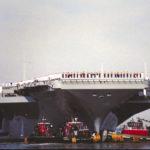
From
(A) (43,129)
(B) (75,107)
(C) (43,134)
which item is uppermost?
(B) (75,107)

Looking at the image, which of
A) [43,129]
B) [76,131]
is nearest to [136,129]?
[76,131]

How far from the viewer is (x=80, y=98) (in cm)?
4356

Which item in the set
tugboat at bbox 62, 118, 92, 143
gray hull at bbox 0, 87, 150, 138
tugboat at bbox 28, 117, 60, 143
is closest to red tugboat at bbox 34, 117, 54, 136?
tugboat at bbox 28, 117, 60, 143

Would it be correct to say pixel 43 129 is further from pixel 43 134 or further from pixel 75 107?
pixel 75 107

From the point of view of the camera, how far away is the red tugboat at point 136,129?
4816 cm

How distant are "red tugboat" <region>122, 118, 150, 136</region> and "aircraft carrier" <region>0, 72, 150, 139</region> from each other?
155cm

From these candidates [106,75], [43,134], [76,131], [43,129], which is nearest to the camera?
[106,75]

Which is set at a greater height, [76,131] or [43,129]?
[43,129]

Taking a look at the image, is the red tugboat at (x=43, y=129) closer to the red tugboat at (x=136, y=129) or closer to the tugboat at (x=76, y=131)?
the tugboat at (x=76, y=131)

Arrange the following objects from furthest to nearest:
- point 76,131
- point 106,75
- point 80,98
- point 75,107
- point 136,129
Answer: point 136,129 → point 75,107 → point 76,131 → point 80,98 → point 106,75

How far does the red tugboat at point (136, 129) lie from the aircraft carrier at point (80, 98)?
61.0 inches

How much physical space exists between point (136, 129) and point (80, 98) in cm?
936

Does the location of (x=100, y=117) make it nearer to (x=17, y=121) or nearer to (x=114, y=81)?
(x=114, y=81)

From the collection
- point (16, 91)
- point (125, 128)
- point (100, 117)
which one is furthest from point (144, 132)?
point (16, 91)
